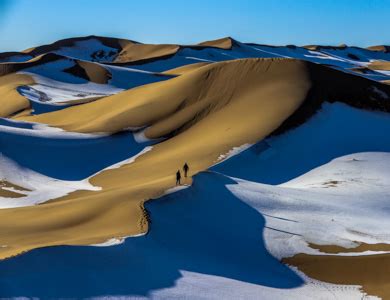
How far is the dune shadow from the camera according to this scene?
14.7m

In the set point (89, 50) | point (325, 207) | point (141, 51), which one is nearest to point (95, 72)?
point (89, 50)

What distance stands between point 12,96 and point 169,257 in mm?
56820

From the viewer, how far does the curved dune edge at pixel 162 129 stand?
71.1ft

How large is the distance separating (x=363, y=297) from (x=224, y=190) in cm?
940

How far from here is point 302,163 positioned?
35.8 metres

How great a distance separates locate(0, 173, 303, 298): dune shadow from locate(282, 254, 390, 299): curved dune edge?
0.81 meters

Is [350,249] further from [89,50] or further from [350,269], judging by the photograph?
[89,50]

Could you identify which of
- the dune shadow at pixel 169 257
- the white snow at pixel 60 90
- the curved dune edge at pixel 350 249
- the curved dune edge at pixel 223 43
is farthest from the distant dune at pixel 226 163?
the curved dune edge at pixel 223 43

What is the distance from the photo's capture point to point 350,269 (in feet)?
63.6

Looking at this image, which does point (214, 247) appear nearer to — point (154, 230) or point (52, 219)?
point (154, 230)

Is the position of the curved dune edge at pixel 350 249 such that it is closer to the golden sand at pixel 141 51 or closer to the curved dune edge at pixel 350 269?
the curved dune edge at pixel 350 269

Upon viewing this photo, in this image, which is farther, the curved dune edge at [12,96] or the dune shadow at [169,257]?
the curved dune edge at [12,96]

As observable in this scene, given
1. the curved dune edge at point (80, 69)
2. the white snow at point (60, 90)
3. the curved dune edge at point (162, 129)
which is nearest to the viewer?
the curved dune edge at point (162, 129)

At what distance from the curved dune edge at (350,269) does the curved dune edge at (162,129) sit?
5.42m
